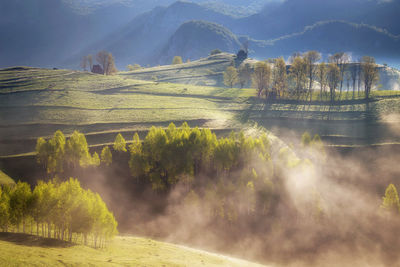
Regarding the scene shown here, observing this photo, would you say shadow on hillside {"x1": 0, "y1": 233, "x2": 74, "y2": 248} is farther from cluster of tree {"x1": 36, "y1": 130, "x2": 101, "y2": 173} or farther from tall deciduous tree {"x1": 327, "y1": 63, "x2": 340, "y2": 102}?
tall deciduous tree {"x1": 327, "y1": 63, "x2": 340, "y2": 102}

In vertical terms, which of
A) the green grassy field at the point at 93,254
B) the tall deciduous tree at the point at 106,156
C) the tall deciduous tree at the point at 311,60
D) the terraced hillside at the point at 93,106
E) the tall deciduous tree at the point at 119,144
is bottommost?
the green grassy field at the point at 93,254

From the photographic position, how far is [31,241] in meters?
38.2

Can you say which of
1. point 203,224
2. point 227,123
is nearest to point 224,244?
point 203,224

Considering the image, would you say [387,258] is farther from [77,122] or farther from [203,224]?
[77,122]

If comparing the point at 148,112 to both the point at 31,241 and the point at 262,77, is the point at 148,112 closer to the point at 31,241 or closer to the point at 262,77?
the point at 262,77

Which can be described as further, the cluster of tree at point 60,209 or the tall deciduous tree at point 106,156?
the tall deciduous tree at point 106,156

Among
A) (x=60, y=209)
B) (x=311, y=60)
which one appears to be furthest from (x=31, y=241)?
(x=311, y=60)

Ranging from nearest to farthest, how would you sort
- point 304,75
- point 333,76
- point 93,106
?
point 93,106 → point 333,76 → point 304,75

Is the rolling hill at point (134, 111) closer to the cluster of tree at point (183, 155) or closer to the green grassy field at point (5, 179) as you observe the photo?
the green grassy field at point (5, 179)

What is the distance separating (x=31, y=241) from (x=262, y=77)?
13061 centimetres

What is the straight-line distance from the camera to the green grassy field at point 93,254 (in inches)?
1142

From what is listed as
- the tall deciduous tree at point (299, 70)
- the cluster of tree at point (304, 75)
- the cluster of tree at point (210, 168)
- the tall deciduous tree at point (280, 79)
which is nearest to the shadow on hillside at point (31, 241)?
the cluster of tree at point (210, 168)

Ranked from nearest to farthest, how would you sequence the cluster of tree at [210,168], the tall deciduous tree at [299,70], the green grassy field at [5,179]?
the cluster of tree at [210,168] < the green grassy field at [5,179] < the tall deciduous tree at [299,70]

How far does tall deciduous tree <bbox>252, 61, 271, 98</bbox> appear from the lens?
138m
